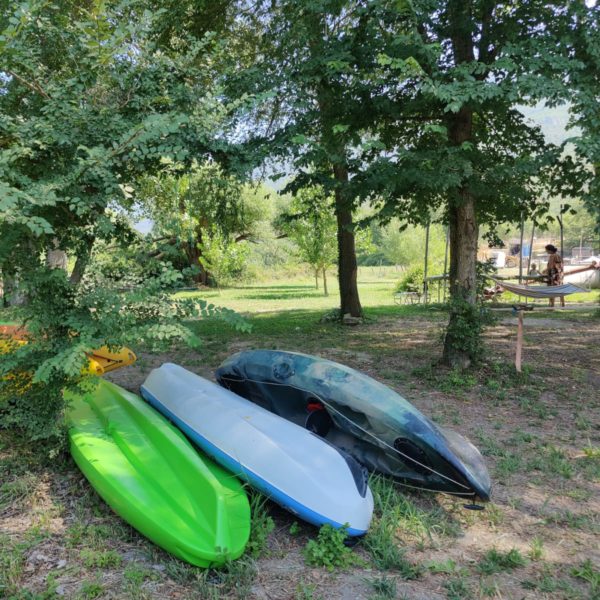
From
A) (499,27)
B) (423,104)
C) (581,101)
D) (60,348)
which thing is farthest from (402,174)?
(60,348)

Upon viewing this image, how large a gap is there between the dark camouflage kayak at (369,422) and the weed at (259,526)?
2.98 ft

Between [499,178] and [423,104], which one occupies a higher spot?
[423,104]

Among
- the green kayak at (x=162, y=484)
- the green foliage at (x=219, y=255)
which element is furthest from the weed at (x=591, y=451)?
the green foliage at (x=219, y=255)

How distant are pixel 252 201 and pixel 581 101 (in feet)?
81.9

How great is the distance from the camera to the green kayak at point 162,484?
2.82m

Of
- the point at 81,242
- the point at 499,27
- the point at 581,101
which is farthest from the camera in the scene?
the point at 499,27

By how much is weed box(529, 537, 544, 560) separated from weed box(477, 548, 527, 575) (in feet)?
0.24

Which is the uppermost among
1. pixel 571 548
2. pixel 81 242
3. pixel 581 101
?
pixel 581 101

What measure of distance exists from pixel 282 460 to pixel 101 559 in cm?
115

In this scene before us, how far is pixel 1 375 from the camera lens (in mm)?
3842

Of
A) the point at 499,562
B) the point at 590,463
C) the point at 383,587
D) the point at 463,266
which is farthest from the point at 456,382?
the point at 383,587

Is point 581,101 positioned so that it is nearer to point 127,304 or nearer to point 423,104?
point 423,104

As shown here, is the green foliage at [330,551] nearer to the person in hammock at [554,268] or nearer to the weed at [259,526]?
the weed at [259,526]

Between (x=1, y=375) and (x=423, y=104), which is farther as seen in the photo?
(x=423, y=104)
